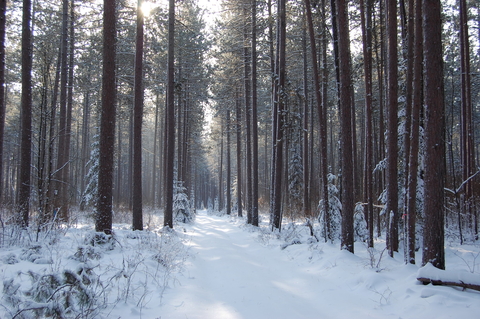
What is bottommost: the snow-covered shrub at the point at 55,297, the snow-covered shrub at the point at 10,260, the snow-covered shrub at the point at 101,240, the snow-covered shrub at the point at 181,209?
the snow-covered shrub at the point at 181,209

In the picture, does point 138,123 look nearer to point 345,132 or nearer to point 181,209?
point 345,132

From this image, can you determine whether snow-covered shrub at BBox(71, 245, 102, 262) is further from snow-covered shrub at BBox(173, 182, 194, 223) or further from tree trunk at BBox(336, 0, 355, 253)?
snow-covered shrub at BBox(173, 182, 194, 223)

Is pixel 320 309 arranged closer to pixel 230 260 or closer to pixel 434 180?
pixel 434 180

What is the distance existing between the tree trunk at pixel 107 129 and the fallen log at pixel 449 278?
7351 millimetres

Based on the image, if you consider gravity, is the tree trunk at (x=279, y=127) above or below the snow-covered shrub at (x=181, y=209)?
above

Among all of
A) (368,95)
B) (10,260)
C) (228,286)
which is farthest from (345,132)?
(10,260)

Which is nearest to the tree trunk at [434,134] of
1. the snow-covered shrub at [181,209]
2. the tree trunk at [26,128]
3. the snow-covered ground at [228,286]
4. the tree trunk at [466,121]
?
the snow-covered ground at [228,286]

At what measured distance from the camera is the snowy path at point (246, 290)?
13.1ft

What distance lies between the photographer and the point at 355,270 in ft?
19.2

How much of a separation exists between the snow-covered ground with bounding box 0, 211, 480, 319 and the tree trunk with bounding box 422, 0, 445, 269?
74cm

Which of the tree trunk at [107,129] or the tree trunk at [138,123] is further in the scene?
the tree trunk at [138,123]

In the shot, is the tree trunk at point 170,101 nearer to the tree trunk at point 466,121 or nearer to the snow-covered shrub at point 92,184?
the snow-covered shrub at point 92,184

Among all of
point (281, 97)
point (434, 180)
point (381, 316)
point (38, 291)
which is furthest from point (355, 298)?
point (281, 97)

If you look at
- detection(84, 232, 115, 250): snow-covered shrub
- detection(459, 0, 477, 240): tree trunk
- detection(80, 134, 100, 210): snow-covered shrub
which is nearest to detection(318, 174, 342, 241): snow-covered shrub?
detection(459, 0, 477, 240): tree trunk
